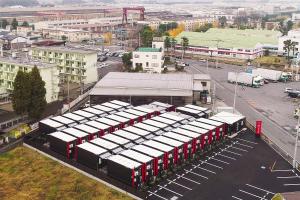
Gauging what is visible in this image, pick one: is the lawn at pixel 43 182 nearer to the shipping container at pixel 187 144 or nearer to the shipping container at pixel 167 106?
the shipping container at pixel 187 144

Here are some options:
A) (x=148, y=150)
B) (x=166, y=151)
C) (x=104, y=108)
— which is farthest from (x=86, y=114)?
(x=166, y=151)

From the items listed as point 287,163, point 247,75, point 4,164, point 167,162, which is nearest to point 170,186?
point 167,162

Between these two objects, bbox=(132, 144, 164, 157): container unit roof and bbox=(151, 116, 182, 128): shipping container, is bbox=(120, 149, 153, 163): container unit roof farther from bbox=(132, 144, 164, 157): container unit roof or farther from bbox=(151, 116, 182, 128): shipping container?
bbox=(151, 116, 182, 128): shipping container

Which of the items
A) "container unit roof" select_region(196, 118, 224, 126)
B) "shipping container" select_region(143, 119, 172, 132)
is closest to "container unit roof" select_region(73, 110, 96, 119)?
"shipping container" select_region(143, 119, 172, 132)

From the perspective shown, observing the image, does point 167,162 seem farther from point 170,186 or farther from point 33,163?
point 33,163

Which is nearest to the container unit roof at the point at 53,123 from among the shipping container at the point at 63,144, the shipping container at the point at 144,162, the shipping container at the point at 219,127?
the shipping container at the point at 63,144
